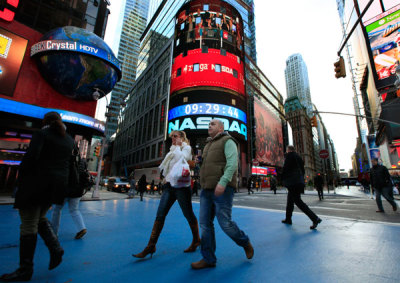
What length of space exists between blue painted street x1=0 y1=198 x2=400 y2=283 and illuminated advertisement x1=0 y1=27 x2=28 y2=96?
11.9 m

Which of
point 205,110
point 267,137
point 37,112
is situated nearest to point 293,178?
point 37,112

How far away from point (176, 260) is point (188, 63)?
110ft

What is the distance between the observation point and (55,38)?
12.0m

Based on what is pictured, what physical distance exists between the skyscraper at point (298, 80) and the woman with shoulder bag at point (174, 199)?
147 meters

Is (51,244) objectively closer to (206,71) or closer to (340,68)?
(340,68)

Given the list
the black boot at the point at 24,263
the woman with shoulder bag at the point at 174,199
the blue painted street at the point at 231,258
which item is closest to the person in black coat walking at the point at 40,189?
the black boot at the point at 24,263

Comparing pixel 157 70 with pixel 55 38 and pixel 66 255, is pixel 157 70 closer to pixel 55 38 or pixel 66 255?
pixel 55 38

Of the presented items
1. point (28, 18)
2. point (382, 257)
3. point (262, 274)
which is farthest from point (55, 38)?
point (382, 257)

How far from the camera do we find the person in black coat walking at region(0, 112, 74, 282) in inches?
74.5

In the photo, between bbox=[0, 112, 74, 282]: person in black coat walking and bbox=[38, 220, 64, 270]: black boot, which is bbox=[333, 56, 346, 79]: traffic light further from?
bbox=[38, 220, 64, 270]: black boot

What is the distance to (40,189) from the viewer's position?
2.00 meters

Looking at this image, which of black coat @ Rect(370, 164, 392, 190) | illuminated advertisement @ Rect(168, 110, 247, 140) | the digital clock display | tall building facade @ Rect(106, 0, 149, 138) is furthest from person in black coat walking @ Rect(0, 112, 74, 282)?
tall building facade @ Rect(106, 0, 149, 138)

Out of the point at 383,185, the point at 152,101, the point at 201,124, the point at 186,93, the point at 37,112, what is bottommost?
the point at 383,185

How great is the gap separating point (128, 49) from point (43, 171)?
10086 cm
